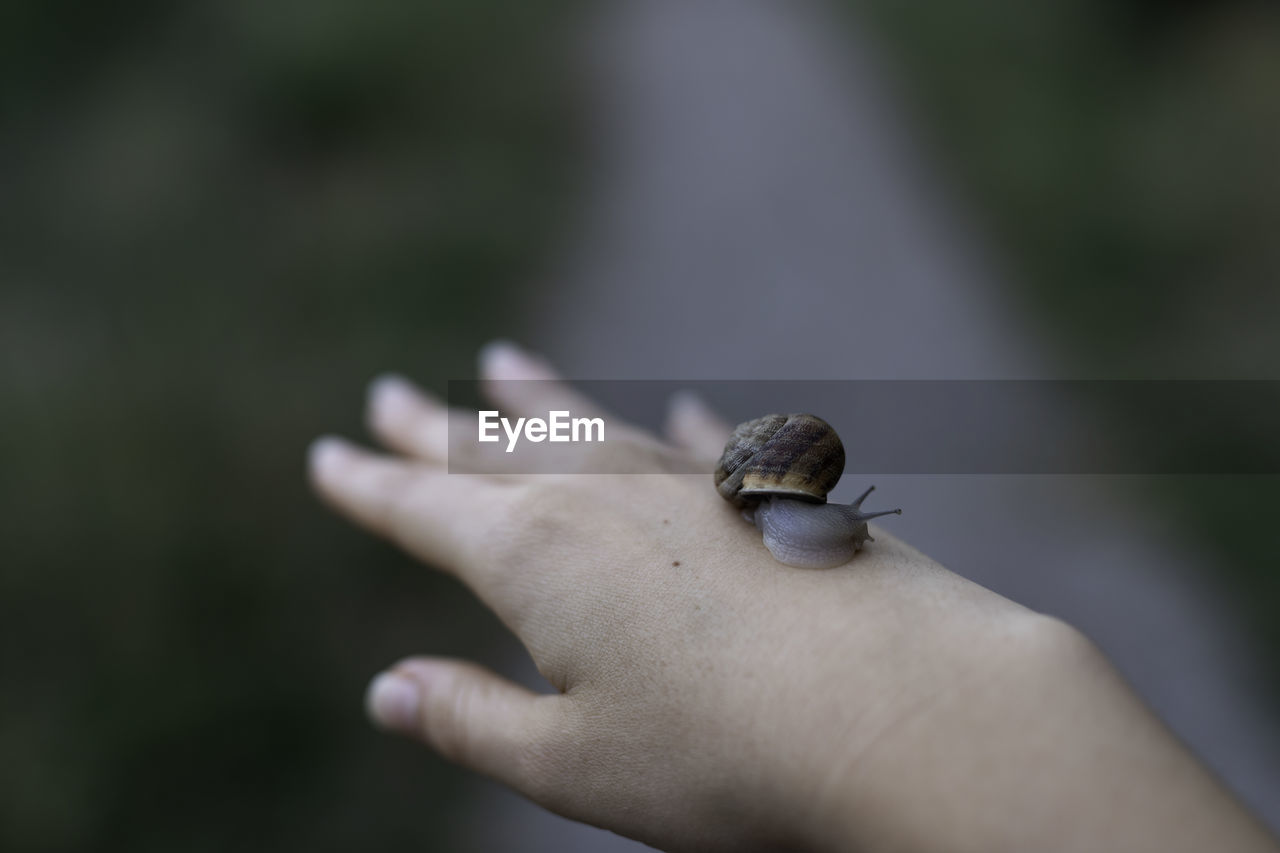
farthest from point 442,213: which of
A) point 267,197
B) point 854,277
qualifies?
point 854,277

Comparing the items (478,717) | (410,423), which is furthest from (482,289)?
(478,717)

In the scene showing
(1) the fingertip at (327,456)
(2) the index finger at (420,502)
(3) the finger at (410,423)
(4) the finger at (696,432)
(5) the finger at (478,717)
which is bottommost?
(5) the finger at (478,717)

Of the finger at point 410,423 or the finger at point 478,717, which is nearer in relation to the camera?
the finger at point 478,717

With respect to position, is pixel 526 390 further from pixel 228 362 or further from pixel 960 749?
pixel 960 749

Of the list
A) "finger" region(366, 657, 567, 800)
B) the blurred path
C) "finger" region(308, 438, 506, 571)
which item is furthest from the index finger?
the blurred path

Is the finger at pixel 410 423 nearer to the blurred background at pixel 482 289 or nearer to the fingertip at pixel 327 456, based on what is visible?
the fingertip at pixel 327 456

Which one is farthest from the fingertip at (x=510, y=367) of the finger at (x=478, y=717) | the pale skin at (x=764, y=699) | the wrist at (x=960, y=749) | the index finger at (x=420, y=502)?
the wrist at (x=960, y=749)

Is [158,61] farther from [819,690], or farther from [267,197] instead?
[819,690]
